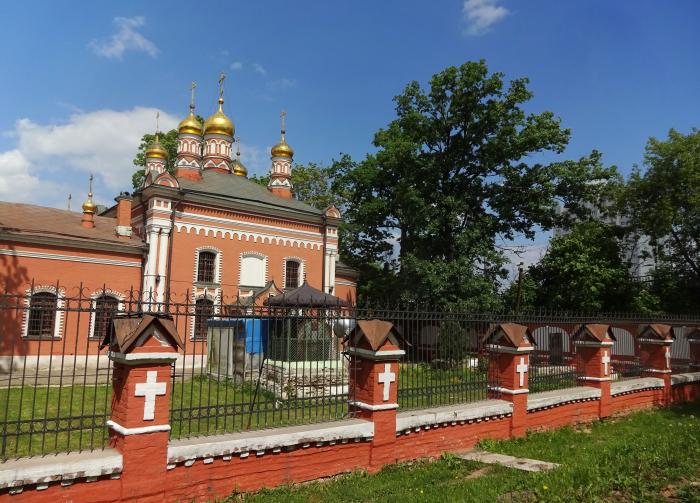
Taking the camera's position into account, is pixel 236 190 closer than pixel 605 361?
No

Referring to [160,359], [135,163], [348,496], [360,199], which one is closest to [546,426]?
[348,496]

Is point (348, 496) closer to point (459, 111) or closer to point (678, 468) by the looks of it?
point (678, 468)

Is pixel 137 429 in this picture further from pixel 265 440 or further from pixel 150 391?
pixel 265 440

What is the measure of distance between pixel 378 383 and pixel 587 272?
18903 millimetres

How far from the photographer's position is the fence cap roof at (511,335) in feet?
27.7

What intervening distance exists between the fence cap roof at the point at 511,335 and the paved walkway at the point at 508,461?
1.84 m

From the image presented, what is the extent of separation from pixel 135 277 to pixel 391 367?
1480 centimetres

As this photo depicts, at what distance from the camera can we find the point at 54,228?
1834 cm

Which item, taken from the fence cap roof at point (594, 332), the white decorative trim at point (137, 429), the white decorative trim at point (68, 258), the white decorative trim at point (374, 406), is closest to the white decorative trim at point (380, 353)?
the white decorative trim at point (374, 406)

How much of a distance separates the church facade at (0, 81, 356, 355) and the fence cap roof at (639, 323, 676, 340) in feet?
28.4

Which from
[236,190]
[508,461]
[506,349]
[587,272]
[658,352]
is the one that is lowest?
[508,461]

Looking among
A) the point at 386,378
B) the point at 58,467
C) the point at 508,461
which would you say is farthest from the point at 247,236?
the point at 58,467

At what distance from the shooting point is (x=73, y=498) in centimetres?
454

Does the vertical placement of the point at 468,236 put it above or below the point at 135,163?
below
